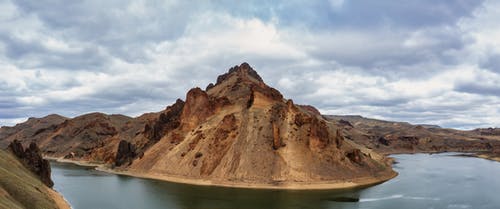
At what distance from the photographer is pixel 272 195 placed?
104938 millimetres

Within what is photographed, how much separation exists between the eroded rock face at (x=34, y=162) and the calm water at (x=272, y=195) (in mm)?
5313

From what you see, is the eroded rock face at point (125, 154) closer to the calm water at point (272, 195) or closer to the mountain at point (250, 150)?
the mountain at point (250, 150)

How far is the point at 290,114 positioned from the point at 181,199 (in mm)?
62701

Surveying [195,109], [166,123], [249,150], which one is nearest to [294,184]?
[249,150]

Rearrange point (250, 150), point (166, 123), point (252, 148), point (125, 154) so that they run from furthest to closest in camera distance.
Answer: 1. point (166, 123)
2. point (125, 154)
3. point (252, 148)
4. point (250, 150)

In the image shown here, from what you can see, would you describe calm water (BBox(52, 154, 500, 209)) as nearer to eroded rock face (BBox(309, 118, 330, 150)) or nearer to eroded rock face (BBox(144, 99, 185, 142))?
eroded rock face (BBox(309, 118, 330, 150))

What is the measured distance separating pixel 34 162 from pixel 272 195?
68.6 metres

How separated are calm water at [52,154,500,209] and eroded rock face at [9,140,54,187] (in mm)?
5313

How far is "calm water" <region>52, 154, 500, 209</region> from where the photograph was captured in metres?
90.6

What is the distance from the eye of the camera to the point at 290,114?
148500 mm

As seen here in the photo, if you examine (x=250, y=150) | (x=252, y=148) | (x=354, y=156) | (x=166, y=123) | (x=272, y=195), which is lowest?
(x=272, y=195)

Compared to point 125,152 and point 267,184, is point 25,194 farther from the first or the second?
point 125,152

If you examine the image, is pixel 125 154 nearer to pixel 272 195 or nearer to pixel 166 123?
pixel 166 123

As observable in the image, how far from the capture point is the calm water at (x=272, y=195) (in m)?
90.6
